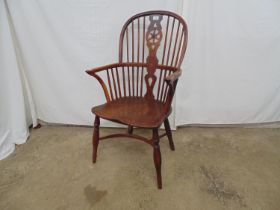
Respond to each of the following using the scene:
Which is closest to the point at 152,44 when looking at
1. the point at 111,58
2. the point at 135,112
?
the point at 111,58

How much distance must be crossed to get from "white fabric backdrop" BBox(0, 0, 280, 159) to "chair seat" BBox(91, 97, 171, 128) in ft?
1.58

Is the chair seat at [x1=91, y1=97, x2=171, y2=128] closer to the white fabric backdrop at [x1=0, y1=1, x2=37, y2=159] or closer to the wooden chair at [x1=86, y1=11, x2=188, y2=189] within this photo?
the wooden chair at [x1=86, y1=11, x2=188, y2=189]

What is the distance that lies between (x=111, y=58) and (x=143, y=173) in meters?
1.00

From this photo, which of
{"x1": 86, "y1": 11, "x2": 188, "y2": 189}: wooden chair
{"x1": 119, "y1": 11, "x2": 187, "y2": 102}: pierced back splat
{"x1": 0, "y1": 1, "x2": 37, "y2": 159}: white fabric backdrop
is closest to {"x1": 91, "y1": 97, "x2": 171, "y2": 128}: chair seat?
{"x1": 86, "y1": 11, "x2": 188, "y2": 189}: wooden chair

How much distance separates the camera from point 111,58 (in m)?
1.73

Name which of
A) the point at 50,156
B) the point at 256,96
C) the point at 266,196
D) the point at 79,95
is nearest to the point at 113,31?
the point at 79,95

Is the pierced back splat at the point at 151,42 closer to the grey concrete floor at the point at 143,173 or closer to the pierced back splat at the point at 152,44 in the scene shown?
the pierced back splat at the point at 152,44

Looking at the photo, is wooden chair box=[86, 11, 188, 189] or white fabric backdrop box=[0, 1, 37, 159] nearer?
wooden chair box=[86, 11, 188, 189]

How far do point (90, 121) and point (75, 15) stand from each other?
3.19ft

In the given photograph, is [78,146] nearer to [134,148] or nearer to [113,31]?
[134,148]

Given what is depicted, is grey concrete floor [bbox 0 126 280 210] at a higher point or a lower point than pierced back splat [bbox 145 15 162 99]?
lower

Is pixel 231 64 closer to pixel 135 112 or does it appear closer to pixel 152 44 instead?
pixel 152 44

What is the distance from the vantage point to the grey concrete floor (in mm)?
1178

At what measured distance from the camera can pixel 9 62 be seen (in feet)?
5.36
